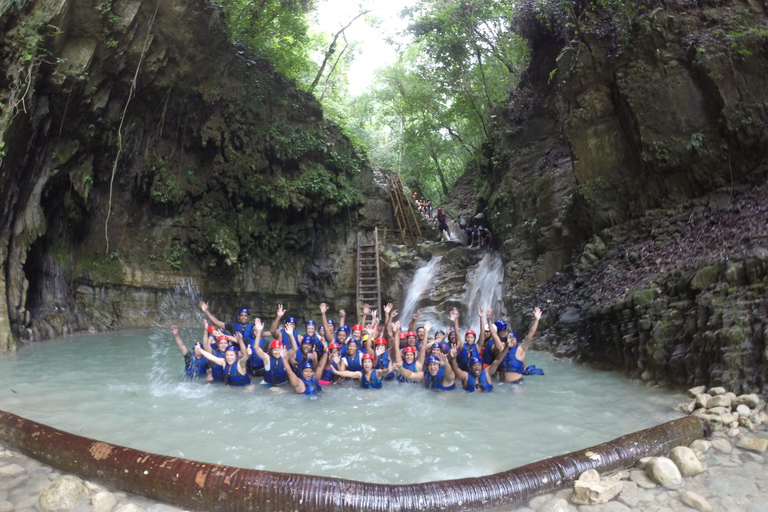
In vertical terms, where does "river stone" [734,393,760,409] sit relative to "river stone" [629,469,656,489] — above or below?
above

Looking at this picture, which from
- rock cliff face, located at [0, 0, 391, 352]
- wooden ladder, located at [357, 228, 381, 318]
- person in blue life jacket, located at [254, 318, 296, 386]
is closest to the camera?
person in blue life jacket, located at [254, 318, 296, 386]

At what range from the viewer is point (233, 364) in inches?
298

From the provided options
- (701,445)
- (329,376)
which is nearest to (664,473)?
(701,445)

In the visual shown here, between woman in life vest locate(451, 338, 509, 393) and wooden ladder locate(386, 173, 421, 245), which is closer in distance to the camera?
woman in life vest locate(451, 338, 509, 393)

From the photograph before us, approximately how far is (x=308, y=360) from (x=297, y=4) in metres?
14.3

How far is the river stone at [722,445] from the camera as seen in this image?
173 inches

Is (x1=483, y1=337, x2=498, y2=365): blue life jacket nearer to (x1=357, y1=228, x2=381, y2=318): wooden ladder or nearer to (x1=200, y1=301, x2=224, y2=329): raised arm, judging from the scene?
(x1=200, y1=301, x2=224, y2=329): raised arm

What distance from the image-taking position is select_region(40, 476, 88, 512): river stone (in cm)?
A: 355

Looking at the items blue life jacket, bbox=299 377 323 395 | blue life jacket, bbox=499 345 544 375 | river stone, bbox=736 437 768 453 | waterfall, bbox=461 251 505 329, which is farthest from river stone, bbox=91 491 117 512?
waterfall, bbox=461 251 505 329

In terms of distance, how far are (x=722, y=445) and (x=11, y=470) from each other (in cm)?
628

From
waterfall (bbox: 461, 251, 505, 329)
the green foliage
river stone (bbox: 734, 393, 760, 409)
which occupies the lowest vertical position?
river stone (bbox: 734, 393, 760, 409)

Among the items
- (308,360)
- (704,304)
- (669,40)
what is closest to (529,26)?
(669,40)

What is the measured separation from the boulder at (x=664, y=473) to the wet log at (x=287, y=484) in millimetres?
229

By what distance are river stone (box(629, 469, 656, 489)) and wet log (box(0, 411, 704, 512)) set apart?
111 millimetres
